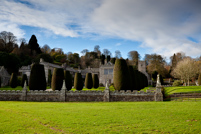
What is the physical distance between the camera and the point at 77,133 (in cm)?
837

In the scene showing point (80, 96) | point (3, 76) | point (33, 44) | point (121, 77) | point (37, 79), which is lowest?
point (80, 96)

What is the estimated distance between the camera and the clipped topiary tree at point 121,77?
25844mm

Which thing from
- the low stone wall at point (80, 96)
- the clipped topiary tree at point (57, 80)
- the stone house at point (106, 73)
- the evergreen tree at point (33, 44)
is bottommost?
the low stone wall at point (80, 96)

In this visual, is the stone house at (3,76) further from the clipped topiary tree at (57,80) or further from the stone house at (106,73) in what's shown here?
the stone house at (106,73)

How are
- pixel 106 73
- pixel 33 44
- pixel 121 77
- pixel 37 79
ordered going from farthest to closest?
1. pixel 33 44
2. pixel 106 73
3. pixel 37 79
4. pixel 121 77

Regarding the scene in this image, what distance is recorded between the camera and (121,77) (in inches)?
1027

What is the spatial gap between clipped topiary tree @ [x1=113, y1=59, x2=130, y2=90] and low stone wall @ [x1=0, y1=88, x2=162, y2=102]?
10.3 ft

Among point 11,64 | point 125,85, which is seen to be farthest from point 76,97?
point 11,64

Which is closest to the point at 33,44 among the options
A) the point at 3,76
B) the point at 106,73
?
the point at 3,76

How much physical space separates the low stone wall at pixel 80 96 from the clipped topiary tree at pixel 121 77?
3.13 meters

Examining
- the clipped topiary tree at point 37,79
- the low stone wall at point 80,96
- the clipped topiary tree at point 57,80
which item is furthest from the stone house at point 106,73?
the low stone wall at point 80,96

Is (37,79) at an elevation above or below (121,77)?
below

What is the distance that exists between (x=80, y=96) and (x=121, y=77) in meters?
7.02

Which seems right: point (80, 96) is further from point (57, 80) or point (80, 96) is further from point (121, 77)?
point (57, 80)
